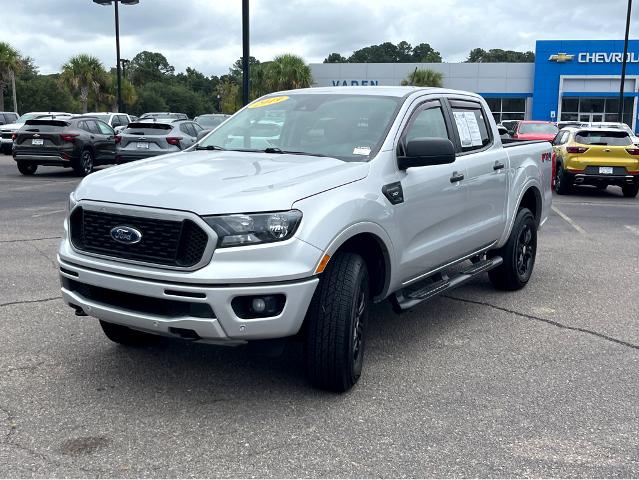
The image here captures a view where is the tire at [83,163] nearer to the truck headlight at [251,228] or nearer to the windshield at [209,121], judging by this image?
the windshield at [209,121]

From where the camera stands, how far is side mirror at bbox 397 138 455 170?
15.0 feet

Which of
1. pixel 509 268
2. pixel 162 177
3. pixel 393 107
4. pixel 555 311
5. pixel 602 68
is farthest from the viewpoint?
pixel 602 68

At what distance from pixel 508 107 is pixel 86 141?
37568 millimetres

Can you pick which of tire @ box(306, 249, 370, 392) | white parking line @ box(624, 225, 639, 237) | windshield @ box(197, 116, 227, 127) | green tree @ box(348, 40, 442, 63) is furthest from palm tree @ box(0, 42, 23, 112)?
green tree @ box(348, 40, 442, 63)

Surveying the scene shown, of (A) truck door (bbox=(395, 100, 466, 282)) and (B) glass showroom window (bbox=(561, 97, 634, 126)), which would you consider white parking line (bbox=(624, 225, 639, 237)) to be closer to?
(A) truck door (bbox=(395, 100, 466, 282))

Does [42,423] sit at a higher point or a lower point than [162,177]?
lower

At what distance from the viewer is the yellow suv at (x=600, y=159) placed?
610 inches

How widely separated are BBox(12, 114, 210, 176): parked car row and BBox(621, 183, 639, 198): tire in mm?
9827

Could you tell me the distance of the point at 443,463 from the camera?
341 cm

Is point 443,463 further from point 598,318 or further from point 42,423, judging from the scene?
point 598,318

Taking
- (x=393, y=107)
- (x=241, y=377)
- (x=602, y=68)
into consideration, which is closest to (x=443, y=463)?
(x=241, y=377)

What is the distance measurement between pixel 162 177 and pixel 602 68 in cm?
4808

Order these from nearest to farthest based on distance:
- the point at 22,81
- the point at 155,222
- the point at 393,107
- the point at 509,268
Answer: the point at 155,222 → the point at 393,107 → the point at 509,268 → the point at 22,81

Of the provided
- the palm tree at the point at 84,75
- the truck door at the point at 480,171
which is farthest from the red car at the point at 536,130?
the palm tree at the point at 84,75
